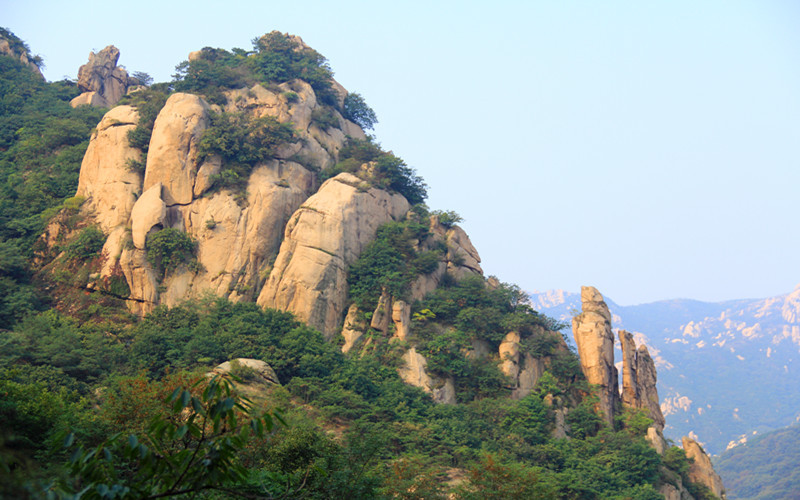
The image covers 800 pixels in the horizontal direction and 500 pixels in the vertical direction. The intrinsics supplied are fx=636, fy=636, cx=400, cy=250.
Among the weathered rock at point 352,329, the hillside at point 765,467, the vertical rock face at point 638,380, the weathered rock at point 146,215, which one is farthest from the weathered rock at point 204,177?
the hillside at point 765,467

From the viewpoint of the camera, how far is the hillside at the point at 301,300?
967 inches

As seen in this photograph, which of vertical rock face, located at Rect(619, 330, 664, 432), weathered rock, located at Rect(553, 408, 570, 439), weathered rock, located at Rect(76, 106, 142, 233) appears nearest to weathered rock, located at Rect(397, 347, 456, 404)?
weathered rock, located at Rect(553, 408, 570, 439)

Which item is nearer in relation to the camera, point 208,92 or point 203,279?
point 203,279

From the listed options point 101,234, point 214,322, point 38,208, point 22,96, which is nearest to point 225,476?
point 214,322

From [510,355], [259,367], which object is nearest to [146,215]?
[259,367]

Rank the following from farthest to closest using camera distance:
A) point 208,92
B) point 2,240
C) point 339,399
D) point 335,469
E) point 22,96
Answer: point 22,96, point 208,92, point 2,240, point 339,399, point 335,469

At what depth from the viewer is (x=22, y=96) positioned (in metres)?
40.3

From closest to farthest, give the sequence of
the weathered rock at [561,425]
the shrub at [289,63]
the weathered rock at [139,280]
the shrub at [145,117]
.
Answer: the weathered rock at [561,425], the weathered rock at [139,280], the shrub at [145,117], the shrub at [289,63]

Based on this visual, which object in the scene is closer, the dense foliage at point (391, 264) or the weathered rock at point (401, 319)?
the weathered rock at point (401, 319)

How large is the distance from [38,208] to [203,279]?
9564 millimetres

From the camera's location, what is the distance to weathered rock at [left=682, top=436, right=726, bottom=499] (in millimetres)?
31641

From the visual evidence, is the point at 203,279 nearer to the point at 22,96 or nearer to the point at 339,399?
the point at 339,399

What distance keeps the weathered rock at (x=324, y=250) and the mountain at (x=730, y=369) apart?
110947mm

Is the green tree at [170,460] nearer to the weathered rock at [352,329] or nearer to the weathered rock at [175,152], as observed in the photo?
the weathered rock at [352,329]
